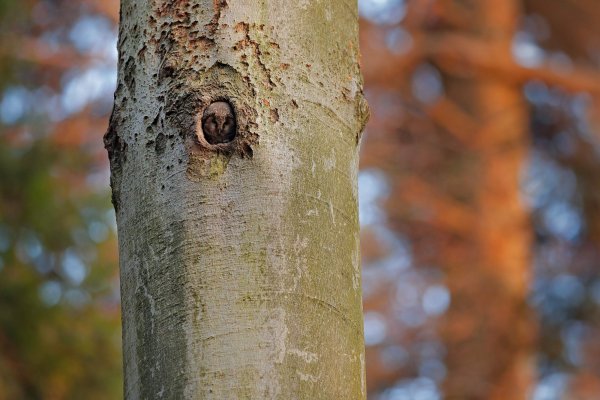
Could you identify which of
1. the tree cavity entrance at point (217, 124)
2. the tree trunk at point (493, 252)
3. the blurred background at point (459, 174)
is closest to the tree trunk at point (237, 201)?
the tree cavity entrance at point (217, 124)

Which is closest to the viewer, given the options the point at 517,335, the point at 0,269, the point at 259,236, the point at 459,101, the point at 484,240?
the point at 259,236

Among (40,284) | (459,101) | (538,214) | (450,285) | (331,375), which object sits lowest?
(331,375)

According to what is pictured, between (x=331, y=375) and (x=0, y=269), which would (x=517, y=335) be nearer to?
(x=0, y=269)

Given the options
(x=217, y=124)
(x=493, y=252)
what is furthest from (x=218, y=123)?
(x=493, y=252)

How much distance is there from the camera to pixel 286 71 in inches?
28.8

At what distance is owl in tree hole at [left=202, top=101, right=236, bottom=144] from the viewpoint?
0.71 m

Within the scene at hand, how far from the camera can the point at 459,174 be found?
5883 mm

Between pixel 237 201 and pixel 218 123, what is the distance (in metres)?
0.07

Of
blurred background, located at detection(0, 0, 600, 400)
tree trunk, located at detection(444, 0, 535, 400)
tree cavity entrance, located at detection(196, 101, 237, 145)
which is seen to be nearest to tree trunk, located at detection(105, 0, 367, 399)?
tree cavity entrance, located at detection(196, 101, 237, 145)

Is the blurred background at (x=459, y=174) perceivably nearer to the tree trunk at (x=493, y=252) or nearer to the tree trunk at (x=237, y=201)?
the tree trunk at (x=493, y=252)

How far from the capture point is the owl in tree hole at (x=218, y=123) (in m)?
0.71

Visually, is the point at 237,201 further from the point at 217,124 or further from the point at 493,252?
the point at 493,252

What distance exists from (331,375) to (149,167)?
21 centimetres

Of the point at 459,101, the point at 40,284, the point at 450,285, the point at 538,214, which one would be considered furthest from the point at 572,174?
the point at 40,284
